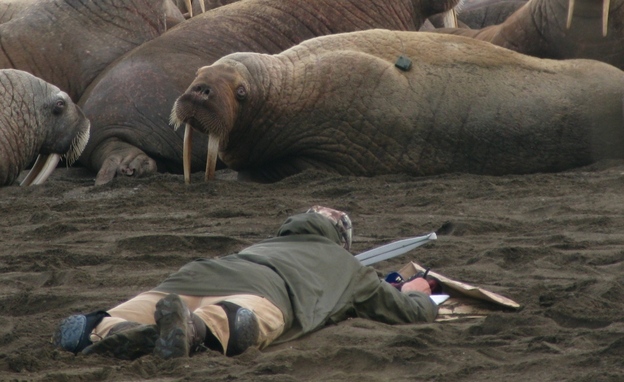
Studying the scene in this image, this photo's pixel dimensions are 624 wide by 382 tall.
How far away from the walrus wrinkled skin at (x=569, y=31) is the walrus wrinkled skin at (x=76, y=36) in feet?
8.68

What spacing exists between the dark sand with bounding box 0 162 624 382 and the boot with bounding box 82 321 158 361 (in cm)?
5

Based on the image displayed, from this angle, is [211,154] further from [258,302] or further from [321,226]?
[258,302]

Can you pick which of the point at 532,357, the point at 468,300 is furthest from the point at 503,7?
the point at 532,357

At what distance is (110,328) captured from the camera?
3.81 m

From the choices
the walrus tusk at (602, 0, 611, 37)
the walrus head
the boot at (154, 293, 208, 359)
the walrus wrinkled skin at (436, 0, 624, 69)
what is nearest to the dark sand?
the boot at (154, 293, 208, 359)

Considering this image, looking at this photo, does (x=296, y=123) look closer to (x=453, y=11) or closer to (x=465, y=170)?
(x=465, y=170)

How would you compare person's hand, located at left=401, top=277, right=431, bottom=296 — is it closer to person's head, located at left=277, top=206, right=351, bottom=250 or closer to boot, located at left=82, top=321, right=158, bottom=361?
person's head, located at left=277, top=206, right=351, bottom=250

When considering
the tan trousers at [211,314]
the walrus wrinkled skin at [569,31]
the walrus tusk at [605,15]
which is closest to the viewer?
the tan trousers at [211,314]

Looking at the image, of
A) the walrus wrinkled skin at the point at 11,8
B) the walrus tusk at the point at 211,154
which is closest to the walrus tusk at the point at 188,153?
the walrus tusk at the point at 211,154

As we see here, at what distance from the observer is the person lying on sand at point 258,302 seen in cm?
371

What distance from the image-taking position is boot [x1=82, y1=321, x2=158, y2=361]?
145 inches

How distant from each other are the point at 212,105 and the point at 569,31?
284cm

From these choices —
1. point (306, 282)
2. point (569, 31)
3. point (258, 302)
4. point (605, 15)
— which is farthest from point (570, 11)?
point (258, 302)

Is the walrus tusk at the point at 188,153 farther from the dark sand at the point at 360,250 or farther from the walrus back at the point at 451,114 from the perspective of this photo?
the walrus back at the point at 451,114
